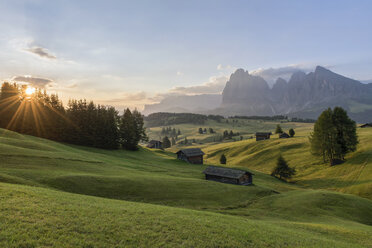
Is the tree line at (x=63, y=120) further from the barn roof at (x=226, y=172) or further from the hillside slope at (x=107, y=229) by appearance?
the hillside slope at (x=107, y=229)

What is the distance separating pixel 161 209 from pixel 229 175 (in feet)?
114

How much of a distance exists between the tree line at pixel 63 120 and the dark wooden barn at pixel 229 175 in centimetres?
4385

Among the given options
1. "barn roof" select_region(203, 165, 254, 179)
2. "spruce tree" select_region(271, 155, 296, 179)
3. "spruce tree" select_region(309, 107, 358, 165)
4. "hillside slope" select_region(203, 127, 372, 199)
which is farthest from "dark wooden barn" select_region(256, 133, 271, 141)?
"barn roof" select_region(203, 165, 254, 179)

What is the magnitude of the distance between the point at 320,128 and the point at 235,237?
254ft

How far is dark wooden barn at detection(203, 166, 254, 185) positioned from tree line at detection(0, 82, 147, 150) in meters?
43.8

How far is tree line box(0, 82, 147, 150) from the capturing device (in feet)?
230

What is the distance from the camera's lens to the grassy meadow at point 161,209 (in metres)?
13.4

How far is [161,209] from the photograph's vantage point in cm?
2111

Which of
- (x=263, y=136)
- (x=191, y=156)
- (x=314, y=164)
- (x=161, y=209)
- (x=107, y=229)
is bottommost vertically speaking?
(x=314, y=164)

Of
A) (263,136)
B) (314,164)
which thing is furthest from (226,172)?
(263,136)

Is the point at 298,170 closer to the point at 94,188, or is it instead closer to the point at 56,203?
the point at 94,188

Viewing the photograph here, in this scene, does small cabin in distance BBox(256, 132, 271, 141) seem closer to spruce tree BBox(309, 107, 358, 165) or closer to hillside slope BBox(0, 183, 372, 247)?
spruce tree BBox(309, 107, 358, 165)

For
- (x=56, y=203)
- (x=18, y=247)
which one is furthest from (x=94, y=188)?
(x=18, y=247)

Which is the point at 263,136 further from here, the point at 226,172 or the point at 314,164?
the point at 226,172
